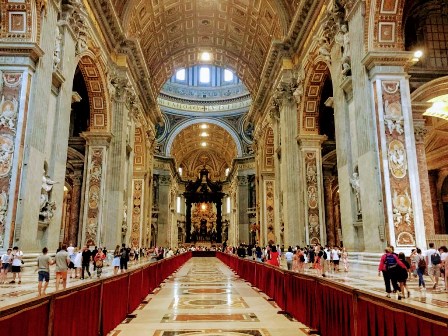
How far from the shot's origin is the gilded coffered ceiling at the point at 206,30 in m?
18.8

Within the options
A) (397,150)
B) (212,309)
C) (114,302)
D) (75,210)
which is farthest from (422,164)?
(75,210)

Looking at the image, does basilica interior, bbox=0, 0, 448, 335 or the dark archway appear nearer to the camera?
basilica interior, bbox=0, 0, 448, 335

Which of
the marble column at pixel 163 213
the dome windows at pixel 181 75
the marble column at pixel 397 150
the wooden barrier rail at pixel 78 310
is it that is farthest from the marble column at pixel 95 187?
the dome windows at pixel 181 75

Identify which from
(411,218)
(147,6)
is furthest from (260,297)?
(147,6)

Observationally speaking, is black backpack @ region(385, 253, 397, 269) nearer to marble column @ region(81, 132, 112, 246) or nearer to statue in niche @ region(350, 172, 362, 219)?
statue in niche @ region(350, 172, 362, 219)

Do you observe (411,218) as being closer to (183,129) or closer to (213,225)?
(183,129)

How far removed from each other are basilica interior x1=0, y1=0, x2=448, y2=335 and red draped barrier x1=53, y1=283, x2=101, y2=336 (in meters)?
5.00

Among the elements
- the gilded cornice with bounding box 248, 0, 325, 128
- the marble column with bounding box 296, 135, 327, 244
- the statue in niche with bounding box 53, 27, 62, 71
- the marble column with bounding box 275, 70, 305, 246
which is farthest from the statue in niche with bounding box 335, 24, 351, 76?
the statue in niche with bounding box 53, 27, 62, 71

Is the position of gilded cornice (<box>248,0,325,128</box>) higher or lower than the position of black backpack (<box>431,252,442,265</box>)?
higher

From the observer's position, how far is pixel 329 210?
18.6 metres

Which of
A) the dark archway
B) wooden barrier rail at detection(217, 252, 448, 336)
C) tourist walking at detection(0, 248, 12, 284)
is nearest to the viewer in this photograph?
wooden barrier rail at detection(217, 252, 448, 336)

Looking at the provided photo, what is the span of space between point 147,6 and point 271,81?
7.40 metres

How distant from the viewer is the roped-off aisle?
4.83 m

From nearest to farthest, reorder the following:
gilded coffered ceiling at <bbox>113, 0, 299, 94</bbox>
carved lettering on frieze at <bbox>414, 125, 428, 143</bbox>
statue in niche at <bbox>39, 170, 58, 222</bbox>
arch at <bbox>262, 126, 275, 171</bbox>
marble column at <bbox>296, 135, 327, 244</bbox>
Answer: statue in niche at <bbox>39, 170, 58, 222</bbox> → carved lettering on frieze at <bbox>414, 125, 428, 143</bbox> → marble column at <bbox>296, 135, 327, 244</bbox> → gilded coffered ceiling at <bbox>113, 0, 299, 94</bbox> → arch at <bbox>262, 126, 275, 171</bbox>
